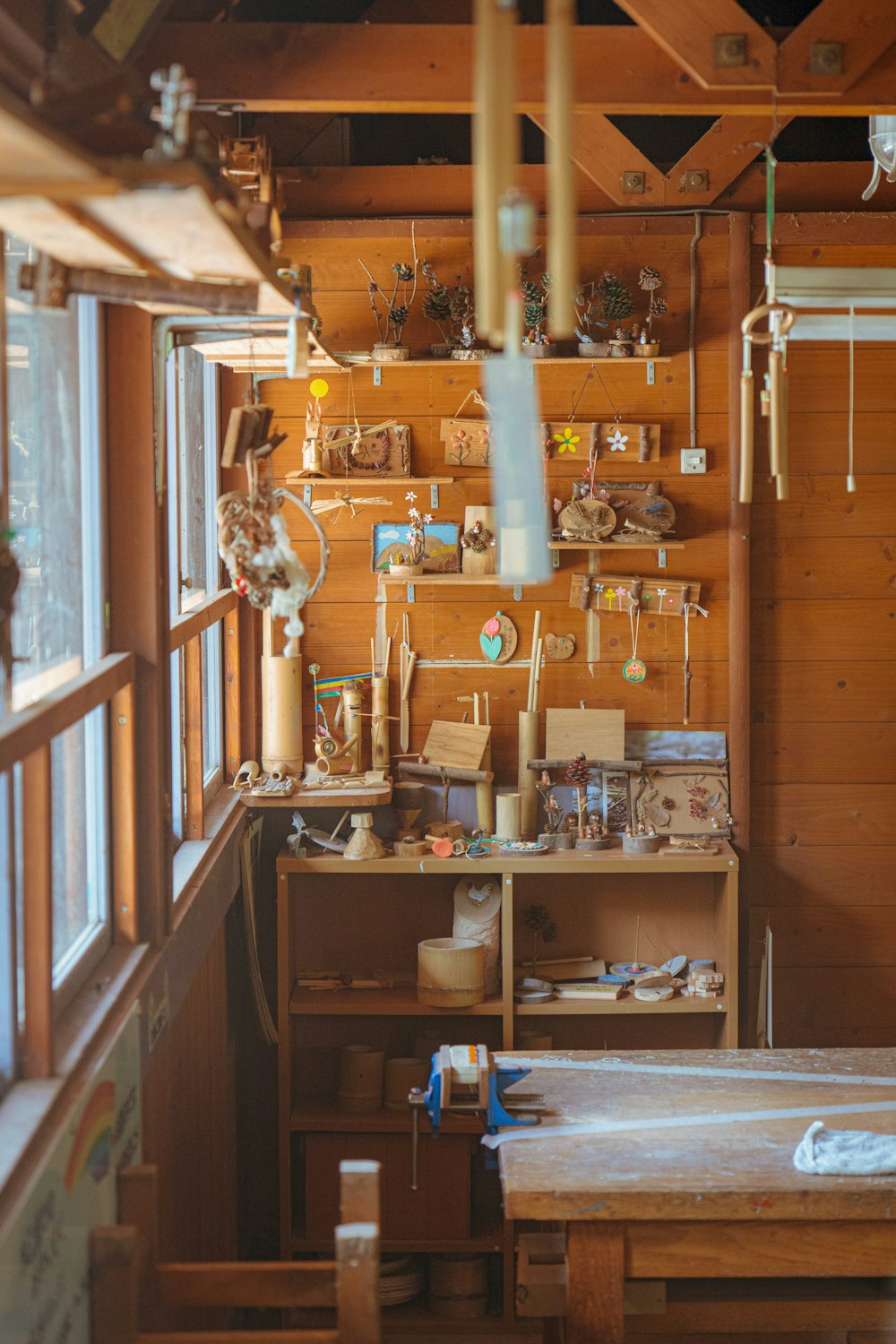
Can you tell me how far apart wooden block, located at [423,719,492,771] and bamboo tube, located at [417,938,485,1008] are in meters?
0.69

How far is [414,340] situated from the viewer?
5152 millimetres

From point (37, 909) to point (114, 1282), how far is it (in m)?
0.69

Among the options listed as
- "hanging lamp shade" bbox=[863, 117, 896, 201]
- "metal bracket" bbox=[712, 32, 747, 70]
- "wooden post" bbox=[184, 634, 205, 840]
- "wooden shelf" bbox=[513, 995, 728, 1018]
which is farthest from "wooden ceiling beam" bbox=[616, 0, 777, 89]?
"wooden shelf" bbox=[513, 995, 728, 1018]

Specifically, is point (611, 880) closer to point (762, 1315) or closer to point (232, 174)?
point (762, 1315)

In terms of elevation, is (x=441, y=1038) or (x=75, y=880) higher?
A: (x=75, y=880)

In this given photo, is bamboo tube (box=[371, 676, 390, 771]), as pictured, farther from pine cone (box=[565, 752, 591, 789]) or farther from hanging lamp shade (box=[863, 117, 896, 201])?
hanging lamp shade (box=[863, 117, 896, 201])

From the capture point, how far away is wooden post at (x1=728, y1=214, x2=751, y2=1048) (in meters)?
5.03

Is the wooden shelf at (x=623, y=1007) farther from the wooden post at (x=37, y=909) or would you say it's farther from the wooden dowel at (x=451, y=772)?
the wooden post at (x=37, y=909)

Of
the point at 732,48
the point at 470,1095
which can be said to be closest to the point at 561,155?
the point at 732,48

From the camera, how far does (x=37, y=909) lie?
253 centimetres

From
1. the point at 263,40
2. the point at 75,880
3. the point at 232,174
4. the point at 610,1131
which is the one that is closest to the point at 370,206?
the point at 263,40

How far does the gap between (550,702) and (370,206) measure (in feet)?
6.15

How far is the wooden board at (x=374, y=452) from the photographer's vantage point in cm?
511

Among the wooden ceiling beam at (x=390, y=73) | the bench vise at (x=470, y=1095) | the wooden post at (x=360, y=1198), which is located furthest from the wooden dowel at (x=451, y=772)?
the wooden post at (x=360, y=1198)
